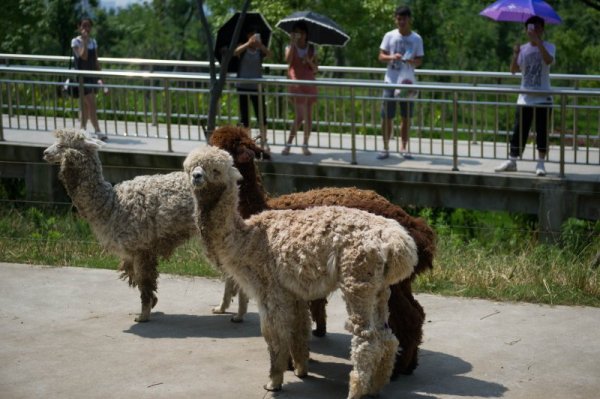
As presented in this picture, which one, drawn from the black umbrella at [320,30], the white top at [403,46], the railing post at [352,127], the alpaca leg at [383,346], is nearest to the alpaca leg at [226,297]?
the alpaca leg at [383,346]

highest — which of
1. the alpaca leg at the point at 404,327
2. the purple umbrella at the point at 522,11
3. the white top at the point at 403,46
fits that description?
the purple umbrella at the point at 522,11

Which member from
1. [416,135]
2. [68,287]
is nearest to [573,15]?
[416,135]

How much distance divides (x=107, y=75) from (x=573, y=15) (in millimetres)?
15902

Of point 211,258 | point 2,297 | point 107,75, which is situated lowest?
point 2,297

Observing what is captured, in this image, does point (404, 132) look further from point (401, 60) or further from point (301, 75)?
point (301, 75)

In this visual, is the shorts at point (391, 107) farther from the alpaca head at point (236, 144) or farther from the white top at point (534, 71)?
the alpaca head at point (236, 144)

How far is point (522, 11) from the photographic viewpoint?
12.4 meters

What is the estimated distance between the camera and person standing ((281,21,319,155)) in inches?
539

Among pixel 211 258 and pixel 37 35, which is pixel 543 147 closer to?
pixel 211 258

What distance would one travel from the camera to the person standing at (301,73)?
1370 centimetres

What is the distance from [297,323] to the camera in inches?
289

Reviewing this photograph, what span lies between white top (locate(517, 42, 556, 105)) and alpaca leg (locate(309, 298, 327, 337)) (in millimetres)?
5014

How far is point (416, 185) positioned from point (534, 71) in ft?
6.41

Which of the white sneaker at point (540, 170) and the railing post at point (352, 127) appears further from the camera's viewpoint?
the railing post at point (352, 127)
